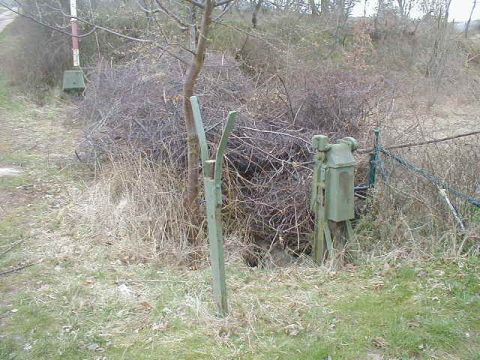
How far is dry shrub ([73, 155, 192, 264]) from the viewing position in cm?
504

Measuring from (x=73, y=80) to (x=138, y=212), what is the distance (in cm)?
825

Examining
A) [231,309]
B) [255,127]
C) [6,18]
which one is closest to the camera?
[231,309]

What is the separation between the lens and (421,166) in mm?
5430

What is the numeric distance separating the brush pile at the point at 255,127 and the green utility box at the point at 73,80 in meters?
3.78

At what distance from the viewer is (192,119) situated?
5.13 m

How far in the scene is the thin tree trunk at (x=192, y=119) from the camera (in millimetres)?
4344

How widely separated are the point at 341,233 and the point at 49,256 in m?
2.87

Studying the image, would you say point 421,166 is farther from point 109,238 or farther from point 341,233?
point 109,238

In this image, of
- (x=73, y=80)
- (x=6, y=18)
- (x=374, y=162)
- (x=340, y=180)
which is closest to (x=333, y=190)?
(x=340, y=180)

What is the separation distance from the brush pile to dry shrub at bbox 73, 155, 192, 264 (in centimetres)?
43

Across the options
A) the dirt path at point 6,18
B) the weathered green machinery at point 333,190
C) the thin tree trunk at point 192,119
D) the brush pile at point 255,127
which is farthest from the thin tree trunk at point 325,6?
the weathered green machinery at point 333,190

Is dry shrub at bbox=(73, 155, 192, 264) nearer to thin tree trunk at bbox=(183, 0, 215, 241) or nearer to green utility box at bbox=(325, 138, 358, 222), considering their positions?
thin tree trunk at bbox=(183, 0, 215, 241)

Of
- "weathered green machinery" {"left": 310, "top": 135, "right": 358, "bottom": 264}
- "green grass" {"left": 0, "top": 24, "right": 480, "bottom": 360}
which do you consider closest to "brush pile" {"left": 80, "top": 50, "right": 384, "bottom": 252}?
"weathered green machinery" {"left": 310, "top": 135, "right": 358, "bottom": 264}

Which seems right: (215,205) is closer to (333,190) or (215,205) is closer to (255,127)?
(333,190)
